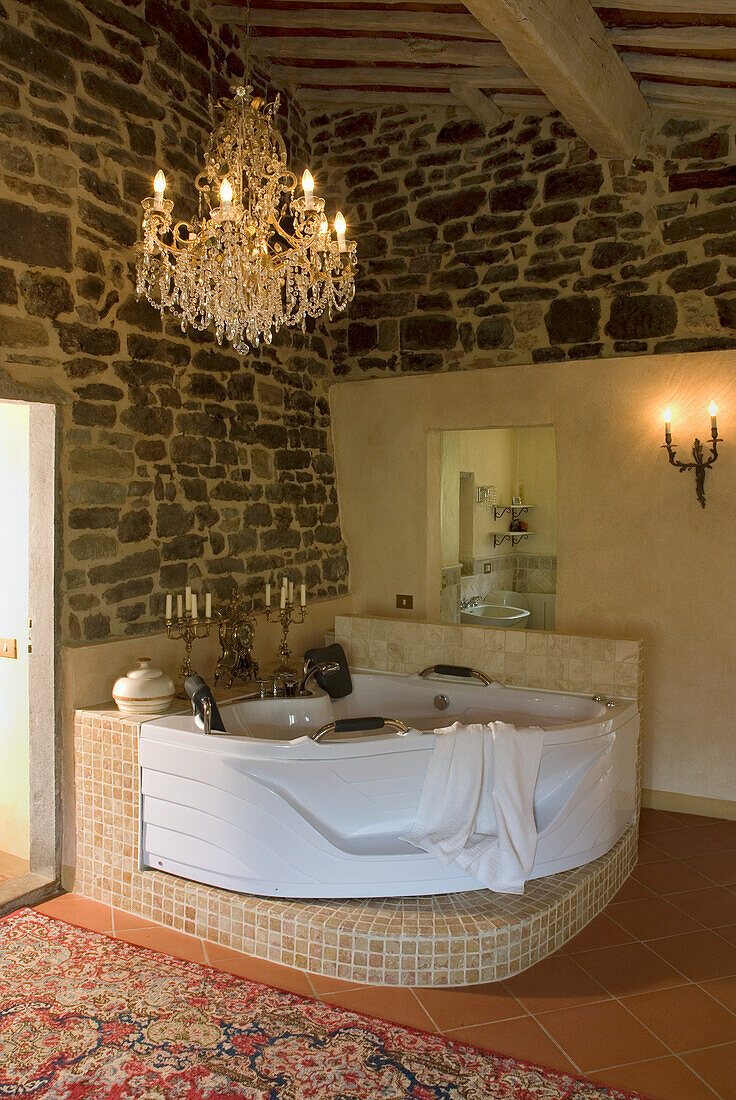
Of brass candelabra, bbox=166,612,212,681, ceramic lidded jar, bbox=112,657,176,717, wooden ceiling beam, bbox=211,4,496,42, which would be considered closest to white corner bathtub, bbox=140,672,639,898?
ceramic lidded jar, bbox=112,657,176,717

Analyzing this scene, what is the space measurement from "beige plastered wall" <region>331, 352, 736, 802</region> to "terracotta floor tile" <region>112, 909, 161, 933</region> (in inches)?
100

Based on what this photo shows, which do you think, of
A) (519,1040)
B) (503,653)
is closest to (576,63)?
(503,653)

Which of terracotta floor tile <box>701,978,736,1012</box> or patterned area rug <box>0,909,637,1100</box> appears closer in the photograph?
patterned area rug <box>0,909,637,1100</box>

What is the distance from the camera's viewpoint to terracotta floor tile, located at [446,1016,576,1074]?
2354 mm

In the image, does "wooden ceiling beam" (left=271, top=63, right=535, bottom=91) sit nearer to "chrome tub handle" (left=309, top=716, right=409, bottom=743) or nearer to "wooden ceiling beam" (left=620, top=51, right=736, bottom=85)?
"wooden ceiling beam" (left=620, top=51, right=736, bottom=85)

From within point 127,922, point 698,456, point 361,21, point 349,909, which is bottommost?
point 127,922

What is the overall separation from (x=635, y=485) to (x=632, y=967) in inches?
92.7

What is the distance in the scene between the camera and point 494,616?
6.37m

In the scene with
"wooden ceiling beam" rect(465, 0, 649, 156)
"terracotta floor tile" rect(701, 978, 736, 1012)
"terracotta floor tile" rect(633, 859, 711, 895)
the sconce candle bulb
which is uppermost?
"wooden ceiling beam" rect(465, 0, 649, 156)

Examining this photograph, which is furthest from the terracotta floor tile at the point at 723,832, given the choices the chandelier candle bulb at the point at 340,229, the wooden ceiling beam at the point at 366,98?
the wooden ceiling beam at the point at 366,98

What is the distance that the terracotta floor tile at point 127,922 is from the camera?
124 inches

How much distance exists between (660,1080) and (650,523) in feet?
8.68

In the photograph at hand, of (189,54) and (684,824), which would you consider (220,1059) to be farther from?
(189,54)

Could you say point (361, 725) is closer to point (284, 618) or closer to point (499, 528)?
point (284, 618)
